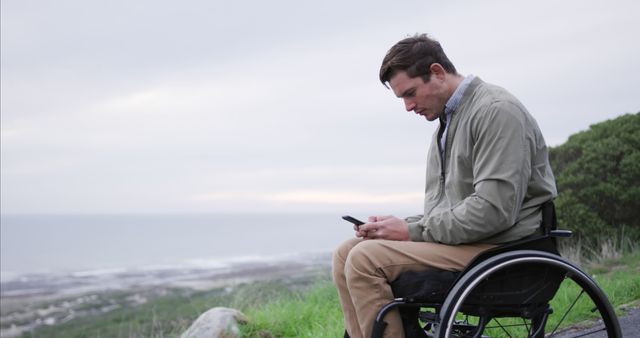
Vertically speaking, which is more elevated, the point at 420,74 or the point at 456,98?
the point at 420,74

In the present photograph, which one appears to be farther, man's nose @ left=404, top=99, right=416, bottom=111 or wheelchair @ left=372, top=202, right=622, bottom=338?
man's nose @ left=404, top=99, right=416, bottom=111

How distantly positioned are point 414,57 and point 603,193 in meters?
6.20

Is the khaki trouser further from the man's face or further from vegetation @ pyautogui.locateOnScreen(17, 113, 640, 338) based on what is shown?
vegetation @ pyautogui.locateOnScreen(17, 113, 640, 338)

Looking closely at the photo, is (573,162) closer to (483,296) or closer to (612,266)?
(612,266)

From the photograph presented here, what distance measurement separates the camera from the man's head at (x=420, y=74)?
2705mm

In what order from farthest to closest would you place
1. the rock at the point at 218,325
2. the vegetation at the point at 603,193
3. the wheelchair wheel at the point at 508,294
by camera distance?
the vegetation at the point at 603,193, the rock at the point at 218,325, the wheelchair wheel at the point at 508,294

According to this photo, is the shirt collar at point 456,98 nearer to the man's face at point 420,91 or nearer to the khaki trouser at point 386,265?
the man's face at point 420,91

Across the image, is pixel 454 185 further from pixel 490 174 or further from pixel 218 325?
pixel 218 325

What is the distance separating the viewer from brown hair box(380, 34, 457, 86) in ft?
8.86

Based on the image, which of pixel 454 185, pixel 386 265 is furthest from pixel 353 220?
pixel 454 185

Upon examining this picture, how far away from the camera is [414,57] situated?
2697 millimetres

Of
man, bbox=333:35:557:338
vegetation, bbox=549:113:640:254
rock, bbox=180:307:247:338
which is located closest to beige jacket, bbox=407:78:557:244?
man, bbox=333:35:557:338

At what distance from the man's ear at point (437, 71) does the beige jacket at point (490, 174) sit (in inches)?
5.0

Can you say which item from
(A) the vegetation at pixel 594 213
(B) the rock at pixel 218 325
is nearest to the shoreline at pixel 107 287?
(A) the vegetation at pixel 594 213
